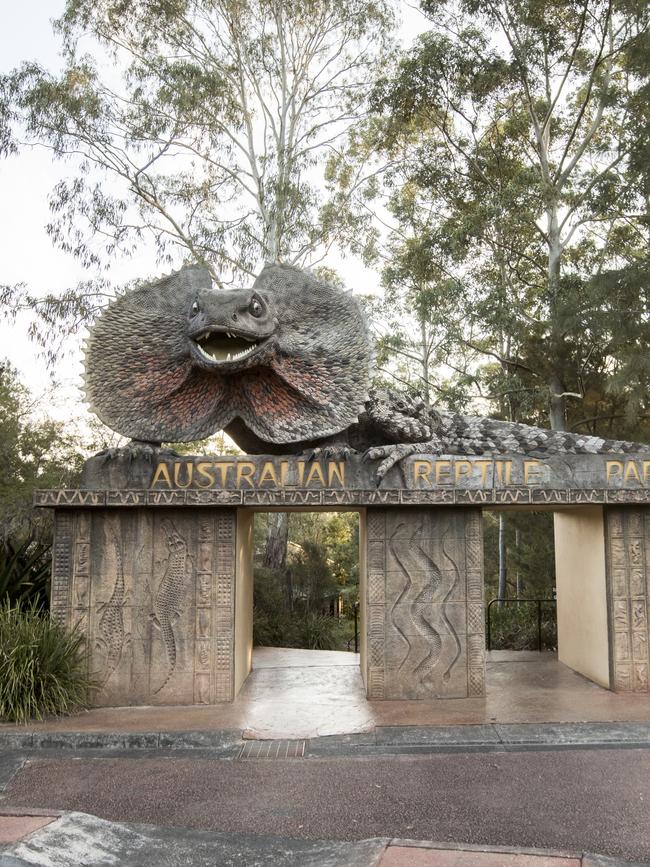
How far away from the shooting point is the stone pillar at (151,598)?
22.5 ft

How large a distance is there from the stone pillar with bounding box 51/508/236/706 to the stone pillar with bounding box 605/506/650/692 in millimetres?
4110

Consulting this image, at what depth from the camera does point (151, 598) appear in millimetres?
6941

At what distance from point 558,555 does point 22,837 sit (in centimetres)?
790

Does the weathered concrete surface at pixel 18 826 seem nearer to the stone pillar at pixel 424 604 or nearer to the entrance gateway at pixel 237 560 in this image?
the entrance gateway at pixel 237 560

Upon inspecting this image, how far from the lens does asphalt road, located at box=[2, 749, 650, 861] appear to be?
13.2 ft

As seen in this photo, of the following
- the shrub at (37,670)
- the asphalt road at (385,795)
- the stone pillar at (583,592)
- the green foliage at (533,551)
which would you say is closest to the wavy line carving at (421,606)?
the asphalt road at (385,795)

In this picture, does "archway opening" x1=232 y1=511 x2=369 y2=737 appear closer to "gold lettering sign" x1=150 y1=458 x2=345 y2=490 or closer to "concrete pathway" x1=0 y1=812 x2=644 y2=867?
"gold lettering sign" x1=150 y1=458 x2=345 y2=490

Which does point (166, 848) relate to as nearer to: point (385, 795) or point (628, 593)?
point (385, 795)

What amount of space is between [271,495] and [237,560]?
91cm

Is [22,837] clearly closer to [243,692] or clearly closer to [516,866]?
[516,866]

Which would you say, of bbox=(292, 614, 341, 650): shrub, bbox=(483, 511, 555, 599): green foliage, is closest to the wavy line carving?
bbox=(292, 614, 341, 650): shrub

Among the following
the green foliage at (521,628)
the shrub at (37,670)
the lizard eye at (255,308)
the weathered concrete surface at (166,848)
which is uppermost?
the lizard eye at (255,308)

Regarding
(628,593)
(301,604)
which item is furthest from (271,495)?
(301,604)

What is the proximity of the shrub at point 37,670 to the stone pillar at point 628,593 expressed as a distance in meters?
A: 5.56
